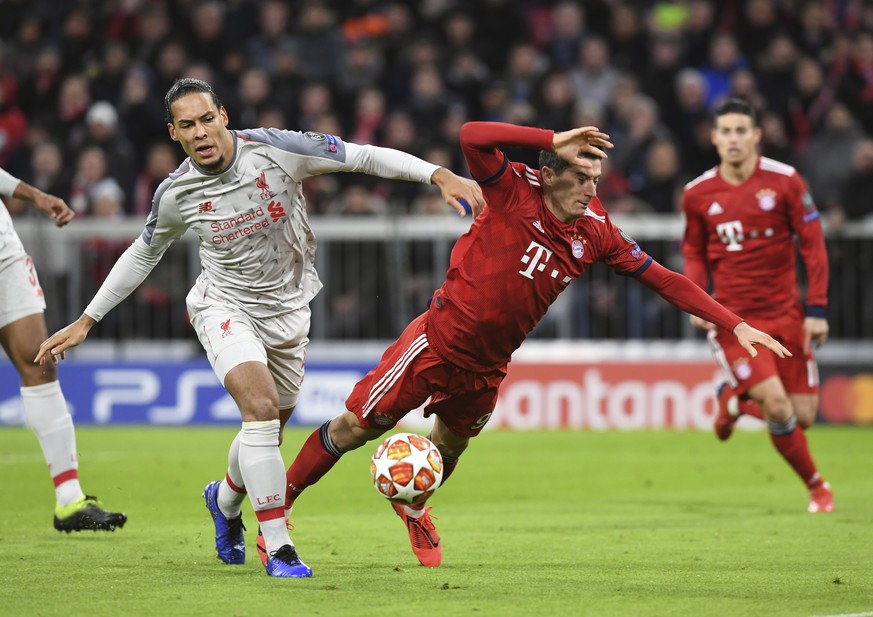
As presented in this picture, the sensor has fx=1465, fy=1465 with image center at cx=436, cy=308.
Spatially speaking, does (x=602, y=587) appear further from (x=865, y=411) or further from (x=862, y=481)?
(x=865, y=411)

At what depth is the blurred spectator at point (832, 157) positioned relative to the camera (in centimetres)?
1678

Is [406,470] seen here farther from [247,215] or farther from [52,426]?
[52,426]

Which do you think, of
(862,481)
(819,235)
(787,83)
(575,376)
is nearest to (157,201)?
(819,235)

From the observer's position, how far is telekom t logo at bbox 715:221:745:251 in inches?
419

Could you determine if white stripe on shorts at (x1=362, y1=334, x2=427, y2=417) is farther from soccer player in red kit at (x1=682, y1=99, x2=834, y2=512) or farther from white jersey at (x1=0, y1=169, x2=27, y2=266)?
soccer player in red kit at (x1=682, y1=99, x2=834, y2=512)

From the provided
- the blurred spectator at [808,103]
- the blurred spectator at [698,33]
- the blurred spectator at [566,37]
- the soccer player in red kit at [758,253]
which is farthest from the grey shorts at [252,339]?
the blurred spectator at [698,33]

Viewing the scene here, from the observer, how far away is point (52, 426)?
8.79m

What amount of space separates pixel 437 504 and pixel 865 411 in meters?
7.33

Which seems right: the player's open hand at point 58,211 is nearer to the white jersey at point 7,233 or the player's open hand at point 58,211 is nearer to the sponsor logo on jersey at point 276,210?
the white jersey at point 7,233

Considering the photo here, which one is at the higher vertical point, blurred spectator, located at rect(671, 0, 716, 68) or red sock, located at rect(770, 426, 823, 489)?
blurred spectator, located at rect(671, 0, 716, 68)

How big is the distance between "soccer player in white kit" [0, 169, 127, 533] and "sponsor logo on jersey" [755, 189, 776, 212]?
16.0 feet

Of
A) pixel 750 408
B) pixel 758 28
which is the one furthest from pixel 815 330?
pixel 758 28

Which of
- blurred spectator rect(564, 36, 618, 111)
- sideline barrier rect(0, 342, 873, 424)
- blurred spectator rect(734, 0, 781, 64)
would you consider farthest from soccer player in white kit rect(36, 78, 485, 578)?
blurred spectator rect(734, 0, 781, 64)

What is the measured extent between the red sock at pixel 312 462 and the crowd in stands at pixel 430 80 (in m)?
9.19
